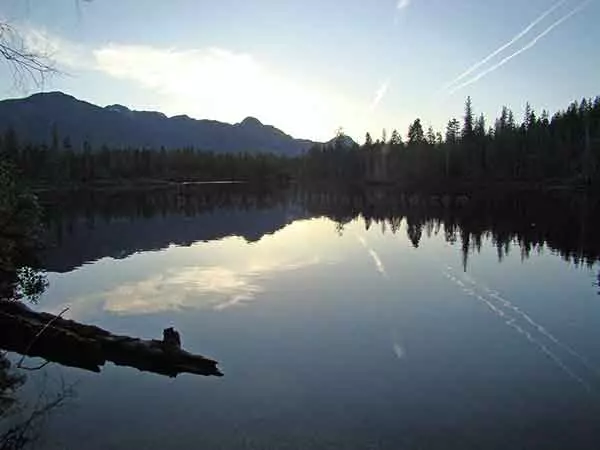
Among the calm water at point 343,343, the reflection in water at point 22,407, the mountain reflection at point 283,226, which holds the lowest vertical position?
the reflection in water at point 22,407

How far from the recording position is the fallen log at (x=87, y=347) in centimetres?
1670

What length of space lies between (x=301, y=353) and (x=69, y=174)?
15898 centimetres

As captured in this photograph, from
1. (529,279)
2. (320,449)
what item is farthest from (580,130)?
(320,449)

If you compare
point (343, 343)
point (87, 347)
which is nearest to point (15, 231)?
point (87, 347)

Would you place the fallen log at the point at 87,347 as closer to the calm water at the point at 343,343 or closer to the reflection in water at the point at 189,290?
the calm water at the point at 343,343

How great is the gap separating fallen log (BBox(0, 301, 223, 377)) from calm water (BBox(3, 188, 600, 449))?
0.55 meters

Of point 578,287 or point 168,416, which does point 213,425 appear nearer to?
point 168,416

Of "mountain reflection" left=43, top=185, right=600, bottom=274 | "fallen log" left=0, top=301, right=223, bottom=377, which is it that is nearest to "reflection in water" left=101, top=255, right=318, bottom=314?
"mountain reflection" left=43, top=185, right=600, bottom=274

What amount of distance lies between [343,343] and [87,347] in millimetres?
8521

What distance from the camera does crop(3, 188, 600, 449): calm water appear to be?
1263 centimetres

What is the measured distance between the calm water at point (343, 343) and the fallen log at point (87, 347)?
0.55 metres

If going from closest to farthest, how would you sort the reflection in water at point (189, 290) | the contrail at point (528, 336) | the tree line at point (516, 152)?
the contrail at point (528, 336) → the reflection in water at point (189, 290) → the tree line at point (516, 152)

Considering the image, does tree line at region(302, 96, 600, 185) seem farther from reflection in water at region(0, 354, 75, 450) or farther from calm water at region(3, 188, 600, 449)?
reflection in water at region(0, 354, 75, 450)

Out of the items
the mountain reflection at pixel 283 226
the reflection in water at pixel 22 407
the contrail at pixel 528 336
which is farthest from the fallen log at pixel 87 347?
the contrail at pixel 528 336
